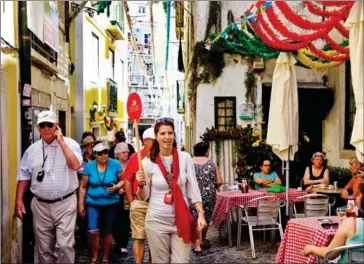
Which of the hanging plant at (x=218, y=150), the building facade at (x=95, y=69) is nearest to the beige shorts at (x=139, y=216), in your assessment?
the hanging plant at (x=218, y=150)

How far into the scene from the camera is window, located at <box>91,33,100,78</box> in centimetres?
1849

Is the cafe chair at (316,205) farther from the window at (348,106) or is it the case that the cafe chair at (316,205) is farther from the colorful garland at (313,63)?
the window at (348,106)

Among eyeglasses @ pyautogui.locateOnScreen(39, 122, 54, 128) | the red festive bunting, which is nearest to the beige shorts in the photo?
eyeglasses @ pyautogui.locateOnScreen(39, 122, 54, 128)

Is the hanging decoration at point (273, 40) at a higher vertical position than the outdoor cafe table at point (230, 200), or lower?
higher

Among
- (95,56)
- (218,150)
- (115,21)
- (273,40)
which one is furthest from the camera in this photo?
(115,21)

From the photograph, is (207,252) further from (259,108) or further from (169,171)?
(259,108)

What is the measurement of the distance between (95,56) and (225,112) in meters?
7.25

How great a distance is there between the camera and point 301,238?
19.0 ft

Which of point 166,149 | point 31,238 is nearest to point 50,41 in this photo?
point 31,238

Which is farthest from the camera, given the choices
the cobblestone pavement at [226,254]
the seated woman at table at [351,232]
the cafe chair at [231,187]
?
the cafe chair at [231,187]

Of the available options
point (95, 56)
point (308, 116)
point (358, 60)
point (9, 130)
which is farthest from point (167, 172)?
point (95, 56)

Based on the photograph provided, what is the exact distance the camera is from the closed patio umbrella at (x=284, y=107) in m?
8.27

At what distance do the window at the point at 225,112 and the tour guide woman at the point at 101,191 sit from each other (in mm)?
6674

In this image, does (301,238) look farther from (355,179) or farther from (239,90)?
(239,90)
